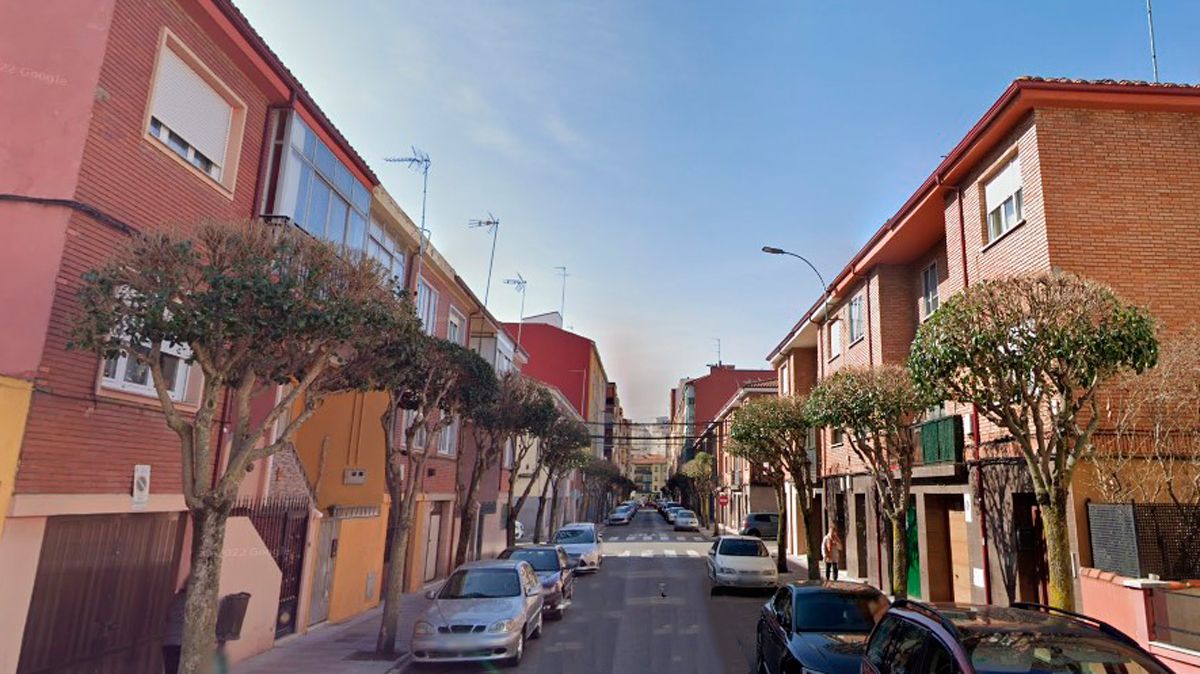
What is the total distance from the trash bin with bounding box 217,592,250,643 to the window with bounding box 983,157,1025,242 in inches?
559

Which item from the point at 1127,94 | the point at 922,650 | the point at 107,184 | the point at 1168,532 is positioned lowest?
the point at 922,650

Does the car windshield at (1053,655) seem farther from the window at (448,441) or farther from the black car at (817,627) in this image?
the window at (448,441)

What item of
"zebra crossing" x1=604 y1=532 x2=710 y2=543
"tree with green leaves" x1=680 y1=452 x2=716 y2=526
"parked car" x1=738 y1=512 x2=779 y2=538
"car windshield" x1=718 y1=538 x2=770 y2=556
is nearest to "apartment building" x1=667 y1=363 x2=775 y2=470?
"tree with green leaves" x1=680 y1=452 x2=716 y2=526

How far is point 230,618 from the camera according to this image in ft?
31.4

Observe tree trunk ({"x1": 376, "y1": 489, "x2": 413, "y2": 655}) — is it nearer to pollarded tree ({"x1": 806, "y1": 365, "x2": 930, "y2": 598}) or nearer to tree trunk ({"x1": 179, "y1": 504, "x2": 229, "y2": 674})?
tree trunk ({"x1": 179, "y1": 504, "x2": 229, "y2": 674})

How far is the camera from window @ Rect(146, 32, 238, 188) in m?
8.74

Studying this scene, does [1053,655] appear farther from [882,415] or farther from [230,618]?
[882,415]

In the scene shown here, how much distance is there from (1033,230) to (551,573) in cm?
1203

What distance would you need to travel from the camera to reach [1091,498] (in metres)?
10.4

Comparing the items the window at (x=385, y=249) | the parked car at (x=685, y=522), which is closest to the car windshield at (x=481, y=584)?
the window at (x=385, y=249)

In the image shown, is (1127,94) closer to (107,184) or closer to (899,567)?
(899,567)

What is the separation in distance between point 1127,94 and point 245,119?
14703 millimetres

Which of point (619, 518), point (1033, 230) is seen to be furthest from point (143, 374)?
point (619, 518)

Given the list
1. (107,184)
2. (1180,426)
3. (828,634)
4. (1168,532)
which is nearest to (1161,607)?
(1168,532)
